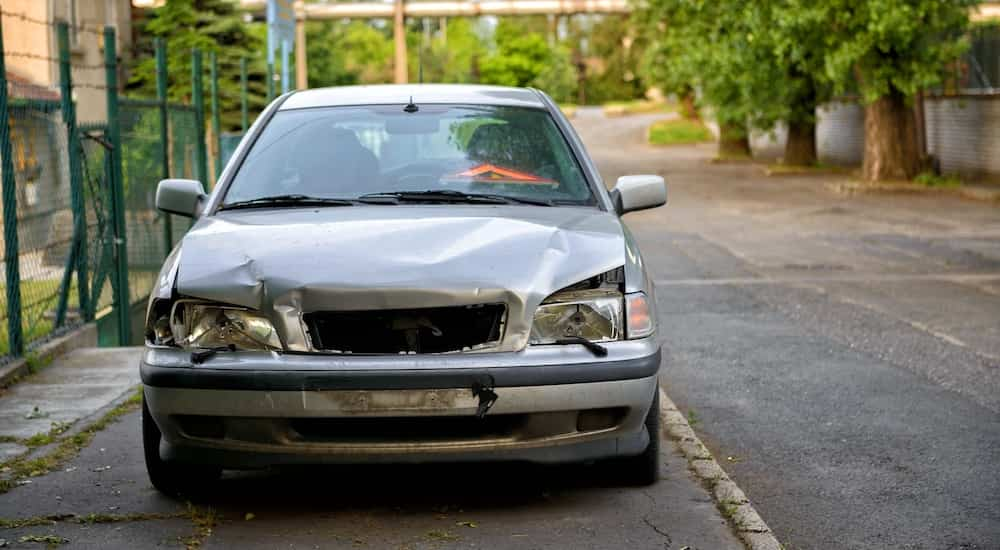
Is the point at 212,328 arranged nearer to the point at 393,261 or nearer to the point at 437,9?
the point at 393,261

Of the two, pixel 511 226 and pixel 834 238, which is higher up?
pixel 511 226

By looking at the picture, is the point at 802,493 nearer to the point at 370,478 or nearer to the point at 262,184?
the point at 370,478

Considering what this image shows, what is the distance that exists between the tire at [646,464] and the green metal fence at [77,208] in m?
4.46

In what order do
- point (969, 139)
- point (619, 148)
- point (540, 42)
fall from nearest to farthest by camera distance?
point (969, 139), point (619, 148), point (540, 42)

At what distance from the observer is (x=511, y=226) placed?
5.42 meters

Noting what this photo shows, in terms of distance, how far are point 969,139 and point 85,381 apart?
24577 millimetres

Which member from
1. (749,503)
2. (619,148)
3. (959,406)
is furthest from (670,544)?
(619,148)

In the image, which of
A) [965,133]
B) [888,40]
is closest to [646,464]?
[888,40]

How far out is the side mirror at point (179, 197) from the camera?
6.22 m

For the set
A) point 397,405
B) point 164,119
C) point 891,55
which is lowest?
point 397,405

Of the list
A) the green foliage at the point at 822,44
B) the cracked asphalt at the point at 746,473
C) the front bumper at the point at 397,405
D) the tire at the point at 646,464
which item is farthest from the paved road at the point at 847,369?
the green foliage at the point at 822,44

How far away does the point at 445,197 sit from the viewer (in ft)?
19.4

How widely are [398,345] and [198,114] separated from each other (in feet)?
31.4

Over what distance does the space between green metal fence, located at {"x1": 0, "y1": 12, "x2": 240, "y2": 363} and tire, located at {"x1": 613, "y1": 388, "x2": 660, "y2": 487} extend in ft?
14.6
